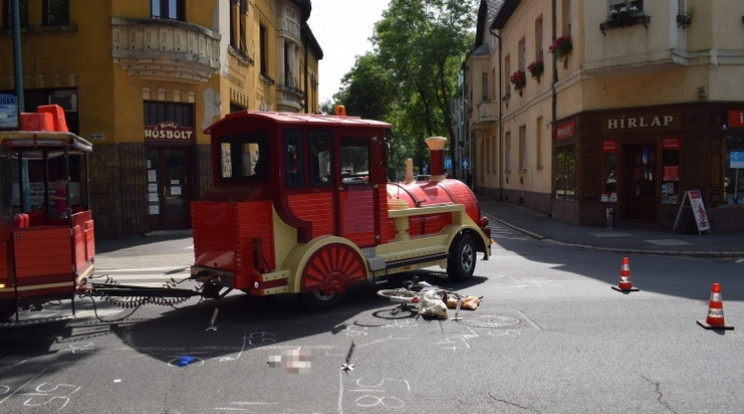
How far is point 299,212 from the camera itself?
7.47 metres

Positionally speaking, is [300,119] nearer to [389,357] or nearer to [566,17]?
[389,357]

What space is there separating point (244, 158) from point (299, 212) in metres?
1.19

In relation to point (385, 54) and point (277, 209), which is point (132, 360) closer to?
point (277, 209)

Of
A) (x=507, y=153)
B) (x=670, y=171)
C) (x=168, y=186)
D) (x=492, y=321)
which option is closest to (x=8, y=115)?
(x=168, y=186)

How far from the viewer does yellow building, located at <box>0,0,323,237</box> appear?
16531 millimetres

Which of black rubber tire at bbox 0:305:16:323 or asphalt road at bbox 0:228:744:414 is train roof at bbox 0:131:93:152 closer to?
black rubber tire at bbox 0:305:16:323

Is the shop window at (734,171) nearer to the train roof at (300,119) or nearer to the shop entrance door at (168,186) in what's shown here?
the train roof at (300,119)

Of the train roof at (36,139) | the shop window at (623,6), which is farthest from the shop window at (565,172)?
the train roof at (36,139)

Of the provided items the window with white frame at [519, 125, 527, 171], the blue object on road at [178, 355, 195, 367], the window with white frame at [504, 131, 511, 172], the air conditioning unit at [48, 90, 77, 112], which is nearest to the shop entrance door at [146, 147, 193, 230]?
the air conditioning unit at [48, 90, 77, 112]

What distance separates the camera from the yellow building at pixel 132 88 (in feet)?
54.2

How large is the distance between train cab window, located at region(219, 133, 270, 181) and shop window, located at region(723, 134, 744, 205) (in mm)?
13951

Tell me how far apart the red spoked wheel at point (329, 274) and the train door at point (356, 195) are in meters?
0.29

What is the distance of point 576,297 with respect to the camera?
855 centimetres

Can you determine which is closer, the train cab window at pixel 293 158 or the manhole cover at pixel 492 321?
the manhole cover at pixel 492 321
